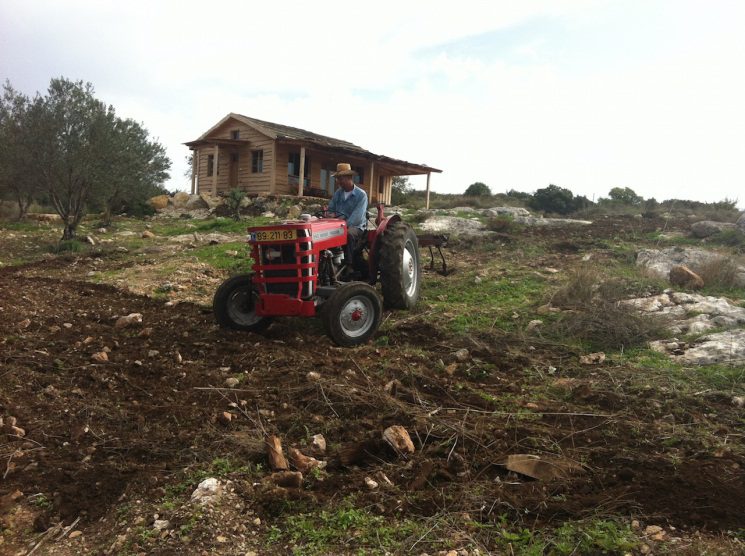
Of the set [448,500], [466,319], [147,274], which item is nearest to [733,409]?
[448,500]

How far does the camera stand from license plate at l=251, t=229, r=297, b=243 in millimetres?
5230

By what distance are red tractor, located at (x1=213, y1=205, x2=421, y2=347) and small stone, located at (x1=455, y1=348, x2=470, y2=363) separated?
3.00 feet

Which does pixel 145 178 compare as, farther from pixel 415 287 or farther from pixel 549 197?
pixel 549 197

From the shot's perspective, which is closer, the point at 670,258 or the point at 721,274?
the point at 721,274

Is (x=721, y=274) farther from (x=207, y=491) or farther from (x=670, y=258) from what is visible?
(x=207, y=491)

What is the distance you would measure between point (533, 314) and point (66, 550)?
5.56 meters

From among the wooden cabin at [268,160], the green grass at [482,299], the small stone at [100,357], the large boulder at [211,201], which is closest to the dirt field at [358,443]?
the small stone at [100,357]

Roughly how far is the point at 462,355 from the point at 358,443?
2159 millimetres

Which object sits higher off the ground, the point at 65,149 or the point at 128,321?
the point at 65,149

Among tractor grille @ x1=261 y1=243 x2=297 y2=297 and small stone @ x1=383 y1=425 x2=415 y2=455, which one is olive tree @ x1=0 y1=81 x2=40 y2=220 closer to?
tractor grille @ x1=261 y1=243 x2=297 y2=297

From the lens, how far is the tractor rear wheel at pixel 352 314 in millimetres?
5180

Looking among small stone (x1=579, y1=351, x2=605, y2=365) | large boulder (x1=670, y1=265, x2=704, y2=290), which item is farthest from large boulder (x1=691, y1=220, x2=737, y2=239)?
small stone (x1=579, y1=351, x2=605, y2=365)

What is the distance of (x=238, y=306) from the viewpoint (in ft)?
19.5

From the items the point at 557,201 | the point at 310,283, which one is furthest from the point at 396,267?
the point at 557,201
